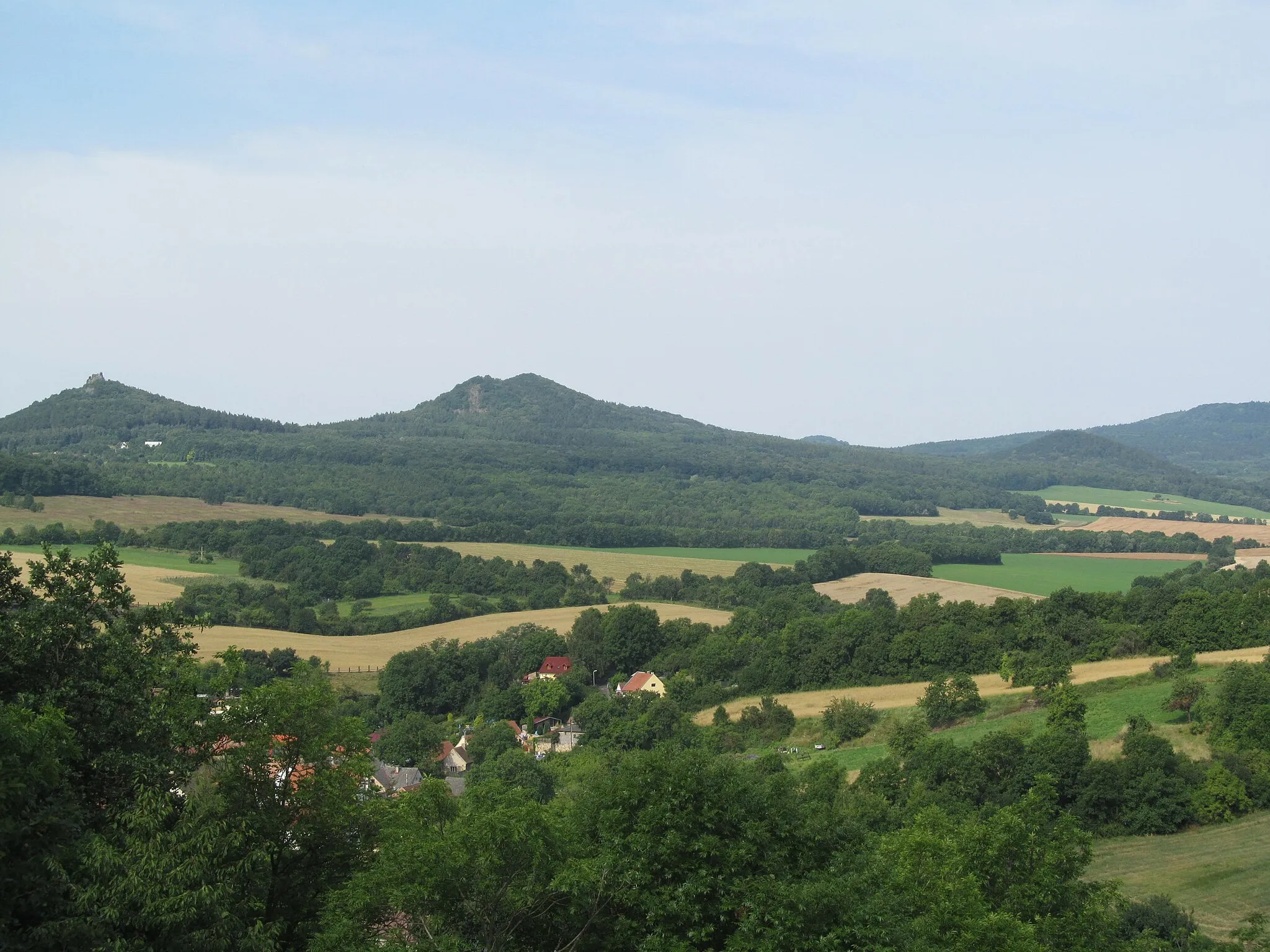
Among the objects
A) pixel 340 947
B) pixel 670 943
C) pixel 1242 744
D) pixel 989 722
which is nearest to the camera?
pixel 340 947

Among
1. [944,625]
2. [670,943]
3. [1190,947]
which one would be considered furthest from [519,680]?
[670,943]

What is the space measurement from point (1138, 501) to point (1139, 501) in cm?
9

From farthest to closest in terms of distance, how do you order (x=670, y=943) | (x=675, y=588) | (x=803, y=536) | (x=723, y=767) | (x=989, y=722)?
(x=803, y=536), (x=675, y=588), (x=989, y=722), (x=723, y=767), (x=670, y=943)

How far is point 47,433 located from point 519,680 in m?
116

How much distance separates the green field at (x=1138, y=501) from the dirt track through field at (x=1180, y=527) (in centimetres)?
1585

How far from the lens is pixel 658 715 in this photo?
1860 inches

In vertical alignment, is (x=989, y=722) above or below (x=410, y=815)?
below

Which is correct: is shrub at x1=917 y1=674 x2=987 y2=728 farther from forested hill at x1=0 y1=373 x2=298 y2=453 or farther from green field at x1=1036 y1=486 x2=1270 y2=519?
forested hill at x1=0 y1=373 x2=298 y2=453

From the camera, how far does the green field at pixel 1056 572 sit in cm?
7975

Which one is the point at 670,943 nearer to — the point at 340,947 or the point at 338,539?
the point at 340,947

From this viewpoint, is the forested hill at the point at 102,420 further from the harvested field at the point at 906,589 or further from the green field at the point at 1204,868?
the green field at the point at 1204,868

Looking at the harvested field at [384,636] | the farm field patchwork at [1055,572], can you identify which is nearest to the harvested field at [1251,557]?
the farm field patchwork at [1055,572]

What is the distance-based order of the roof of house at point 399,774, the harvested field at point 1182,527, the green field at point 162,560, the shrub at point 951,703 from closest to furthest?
1. the roof of house at point 399,774
2. the shrub at point 951,703
3. the green field at point 162,560
4. the harvested field at point 1182,527

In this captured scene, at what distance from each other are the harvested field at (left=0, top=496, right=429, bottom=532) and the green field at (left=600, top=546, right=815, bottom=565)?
2660cm
